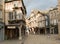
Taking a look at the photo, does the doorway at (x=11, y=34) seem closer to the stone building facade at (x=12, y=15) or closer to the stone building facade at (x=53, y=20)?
the stone building facade at (x=12, y=15)

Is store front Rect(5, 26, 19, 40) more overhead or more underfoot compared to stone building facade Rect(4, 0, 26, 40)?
more underfoot

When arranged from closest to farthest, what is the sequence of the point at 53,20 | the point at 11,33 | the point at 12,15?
the point at 12,15
the point at 11,33
the point at 53,20

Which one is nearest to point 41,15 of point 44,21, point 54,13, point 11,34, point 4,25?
point 44,21

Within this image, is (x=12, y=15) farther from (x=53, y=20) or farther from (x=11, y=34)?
(x=53, y=20)

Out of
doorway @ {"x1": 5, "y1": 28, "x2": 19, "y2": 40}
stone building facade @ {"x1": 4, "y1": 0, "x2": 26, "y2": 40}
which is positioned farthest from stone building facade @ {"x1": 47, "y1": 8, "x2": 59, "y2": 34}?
stone building facade @ {"x1": 4, "y1": 0, "x2": 26, "y2": 40}

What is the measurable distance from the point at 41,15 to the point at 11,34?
44443mm

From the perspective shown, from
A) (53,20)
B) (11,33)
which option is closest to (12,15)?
(11,33)

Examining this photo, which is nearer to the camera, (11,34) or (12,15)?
(12,15)

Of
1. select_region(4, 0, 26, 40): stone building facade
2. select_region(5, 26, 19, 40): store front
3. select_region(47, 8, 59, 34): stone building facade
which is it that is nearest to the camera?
select_region(4, 0, 26, 40): stone building facade

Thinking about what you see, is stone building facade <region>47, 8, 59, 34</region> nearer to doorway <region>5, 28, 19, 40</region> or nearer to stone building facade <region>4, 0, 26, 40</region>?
doorway <region>5, 28, 19, 40</region>

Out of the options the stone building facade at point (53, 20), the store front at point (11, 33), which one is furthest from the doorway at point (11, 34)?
the stone building facade at point (53, 20)

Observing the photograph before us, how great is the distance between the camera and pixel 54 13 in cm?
7400

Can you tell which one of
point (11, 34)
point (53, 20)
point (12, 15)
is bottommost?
point (11, 34)

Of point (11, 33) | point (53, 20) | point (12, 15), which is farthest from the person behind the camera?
point (53, 20)
